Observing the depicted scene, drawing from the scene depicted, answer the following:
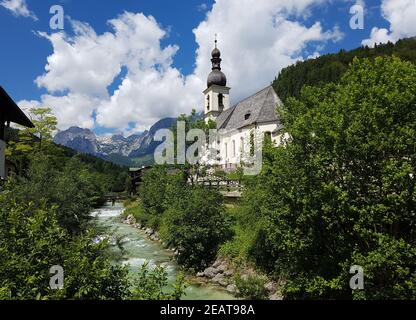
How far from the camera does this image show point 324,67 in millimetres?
107188

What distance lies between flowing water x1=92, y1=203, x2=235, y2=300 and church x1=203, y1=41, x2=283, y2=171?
1157 cm

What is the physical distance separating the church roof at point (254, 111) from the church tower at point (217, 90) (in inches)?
242

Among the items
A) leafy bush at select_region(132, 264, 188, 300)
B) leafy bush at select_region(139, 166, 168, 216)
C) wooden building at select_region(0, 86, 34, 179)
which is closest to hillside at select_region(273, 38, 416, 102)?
leafy bush at select_region(139, 166, 168, 216)

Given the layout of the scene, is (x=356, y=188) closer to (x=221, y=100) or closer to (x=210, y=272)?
(x=210, y=272)

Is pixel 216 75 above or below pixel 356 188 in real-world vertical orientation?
above

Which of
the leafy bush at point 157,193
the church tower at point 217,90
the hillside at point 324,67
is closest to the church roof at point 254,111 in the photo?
the church tower at point 217,90

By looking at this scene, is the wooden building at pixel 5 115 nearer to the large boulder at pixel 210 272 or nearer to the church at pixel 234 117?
the large boulder at pixel 210 272

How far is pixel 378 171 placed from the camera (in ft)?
41.1

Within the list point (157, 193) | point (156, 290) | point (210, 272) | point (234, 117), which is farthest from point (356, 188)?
point (234, 117)

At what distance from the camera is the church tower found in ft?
230

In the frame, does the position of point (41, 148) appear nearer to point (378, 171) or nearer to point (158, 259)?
point (158, 259)

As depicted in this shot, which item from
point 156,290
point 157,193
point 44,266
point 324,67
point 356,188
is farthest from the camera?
point 324,67

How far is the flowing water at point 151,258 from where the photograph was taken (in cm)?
1809

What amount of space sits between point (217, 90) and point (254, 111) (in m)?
19.4
